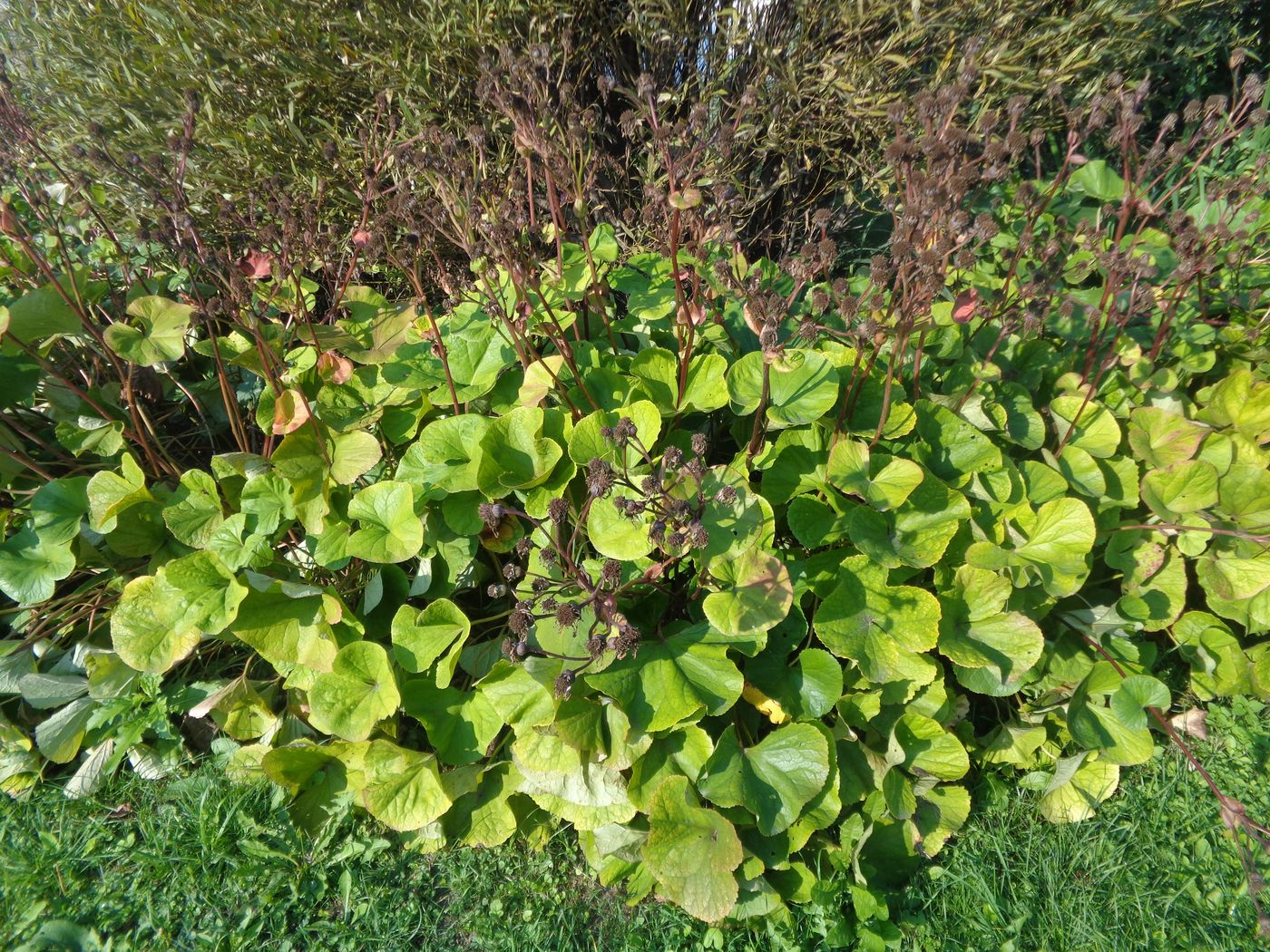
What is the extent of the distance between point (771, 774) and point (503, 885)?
2.58 ft

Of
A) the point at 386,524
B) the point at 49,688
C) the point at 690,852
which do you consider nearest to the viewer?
the point at 690,852

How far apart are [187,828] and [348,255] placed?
1.92 meters

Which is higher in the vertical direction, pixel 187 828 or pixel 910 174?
pixel 910 174

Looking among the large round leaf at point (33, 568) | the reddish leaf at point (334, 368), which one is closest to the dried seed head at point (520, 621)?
Answer: the reddish leaf at point (334, 368)

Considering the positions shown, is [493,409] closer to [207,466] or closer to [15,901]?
[207,466]

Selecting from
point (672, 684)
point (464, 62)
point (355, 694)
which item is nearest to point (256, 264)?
point (464, 62)

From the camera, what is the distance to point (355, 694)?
2064 mm

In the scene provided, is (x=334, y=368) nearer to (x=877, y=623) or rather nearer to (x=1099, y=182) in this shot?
(x=877, y=623)

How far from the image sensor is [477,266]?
6.59 ft

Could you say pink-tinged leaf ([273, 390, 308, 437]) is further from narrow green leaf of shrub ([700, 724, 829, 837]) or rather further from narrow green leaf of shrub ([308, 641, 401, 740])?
narrow green leaf of shrub ([700, 724, 829, 837])

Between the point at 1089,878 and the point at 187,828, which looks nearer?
the point at 1089,878

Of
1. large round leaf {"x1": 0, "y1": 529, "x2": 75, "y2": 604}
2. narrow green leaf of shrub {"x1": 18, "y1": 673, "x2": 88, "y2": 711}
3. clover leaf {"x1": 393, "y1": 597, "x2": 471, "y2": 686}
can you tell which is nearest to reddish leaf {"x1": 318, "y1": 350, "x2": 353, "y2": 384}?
clover leaf {"x1": 393, "y1": 597, "x2": 471, "y2": 686}

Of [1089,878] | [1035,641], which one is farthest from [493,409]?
[1089,878]

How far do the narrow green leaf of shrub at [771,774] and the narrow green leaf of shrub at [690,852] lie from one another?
0.19 ft
